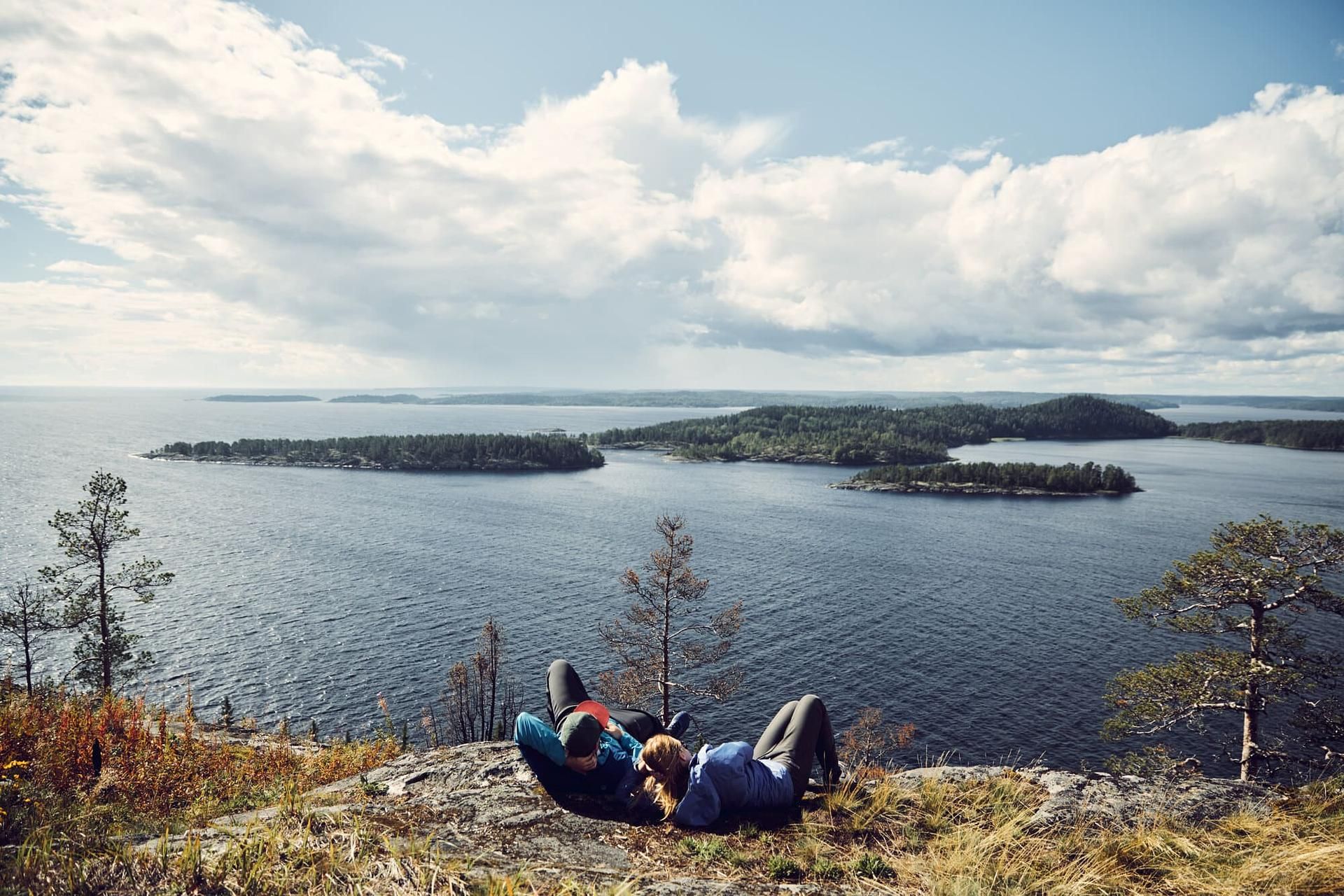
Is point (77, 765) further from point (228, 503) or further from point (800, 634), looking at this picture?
point (228, 503)

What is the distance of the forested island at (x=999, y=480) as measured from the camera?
135 metres

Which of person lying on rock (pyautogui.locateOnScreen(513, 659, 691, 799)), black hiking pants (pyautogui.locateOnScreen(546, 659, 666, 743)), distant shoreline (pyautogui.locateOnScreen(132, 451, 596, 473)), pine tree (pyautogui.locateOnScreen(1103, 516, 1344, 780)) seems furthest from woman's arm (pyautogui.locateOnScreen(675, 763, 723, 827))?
distant shoreline (pyautogui.locateOnScreen(132, 451, 596, 473))

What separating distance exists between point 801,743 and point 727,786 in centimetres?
131

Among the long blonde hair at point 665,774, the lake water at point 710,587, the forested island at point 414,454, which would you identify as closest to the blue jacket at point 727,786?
the long blonde hair at point 665,774

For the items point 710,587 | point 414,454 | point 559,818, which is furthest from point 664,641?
point 414,454

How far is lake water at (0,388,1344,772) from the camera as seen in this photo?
41.4m

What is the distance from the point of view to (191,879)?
18.0 ft

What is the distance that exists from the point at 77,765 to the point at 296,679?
127 feet

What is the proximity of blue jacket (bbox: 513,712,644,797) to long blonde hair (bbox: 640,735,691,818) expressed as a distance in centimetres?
34

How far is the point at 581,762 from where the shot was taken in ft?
25.7

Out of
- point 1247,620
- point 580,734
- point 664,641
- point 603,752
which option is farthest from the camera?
point 664,641

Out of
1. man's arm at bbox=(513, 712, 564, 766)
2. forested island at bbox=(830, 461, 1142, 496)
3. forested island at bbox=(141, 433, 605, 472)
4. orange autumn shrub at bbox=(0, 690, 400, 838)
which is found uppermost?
man's arm at bbox=(513, 712, 564, 766)

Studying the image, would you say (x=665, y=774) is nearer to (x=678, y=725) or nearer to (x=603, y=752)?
(x=603, y=752)

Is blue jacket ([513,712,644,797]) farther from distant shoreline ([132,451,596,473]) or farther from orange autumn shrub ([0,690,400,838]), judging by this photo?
distant shoreline ([132,451,596,473])
